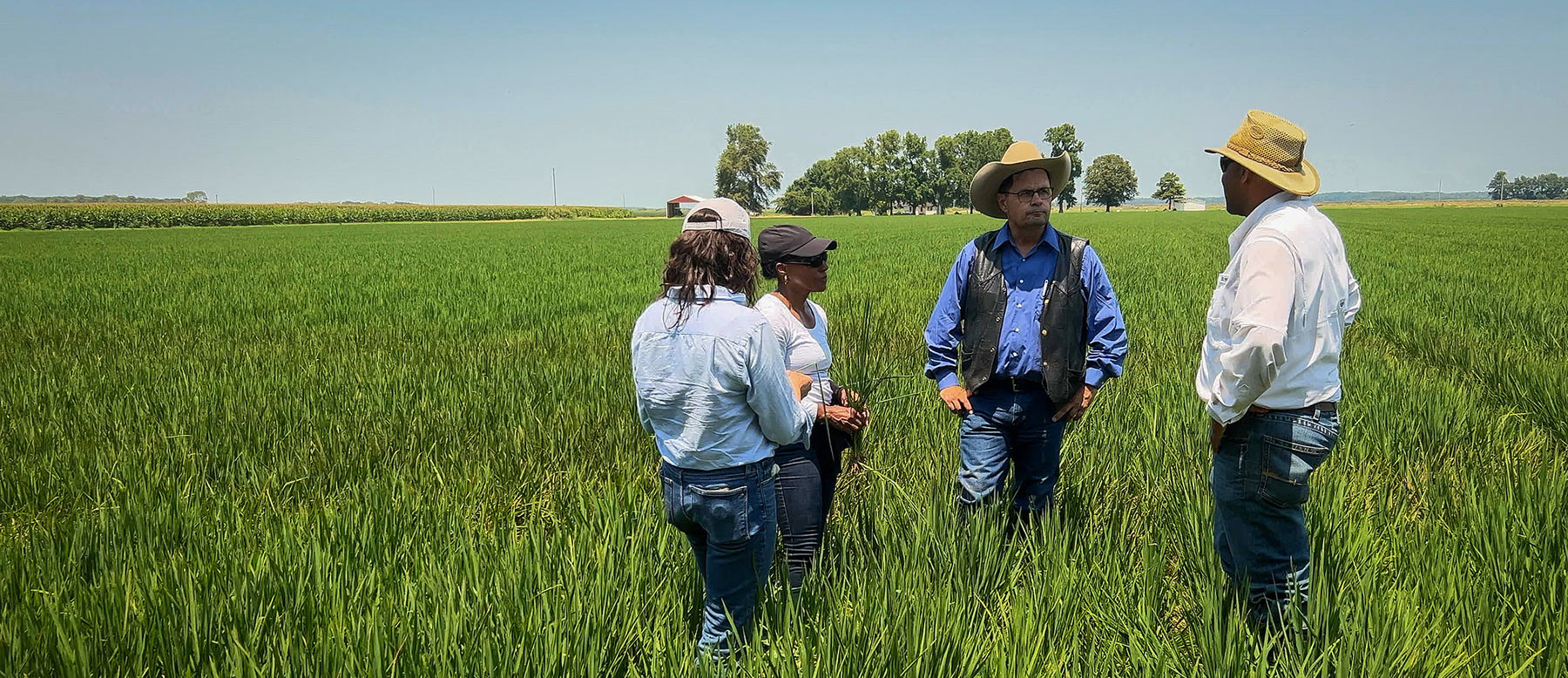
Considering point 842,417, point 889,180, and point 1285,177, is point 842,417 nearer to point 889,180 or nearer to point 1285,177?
point 1285,177

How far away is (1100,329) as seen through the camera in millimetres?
2785

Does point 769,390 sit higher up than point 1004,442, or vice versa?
point 769,390

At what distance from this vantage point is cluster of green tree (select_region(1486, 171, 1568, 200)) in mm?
143000

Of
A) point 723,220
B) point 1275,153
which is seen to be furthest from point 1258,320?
point 723,220

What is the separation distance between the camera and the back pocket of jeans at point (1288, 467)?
2.00 meters

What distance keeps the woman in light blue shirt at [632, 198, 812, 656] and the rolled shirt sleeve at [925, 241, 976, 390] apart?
1001 millimetres

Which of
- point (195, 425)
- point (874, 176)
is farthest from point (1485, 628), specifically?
point (874, 176)

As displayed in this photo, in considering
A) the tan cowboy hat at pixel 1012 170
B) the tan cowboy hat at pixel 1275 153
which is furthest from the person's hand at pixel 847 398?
the tan cowboy hat at pixel 1275 153

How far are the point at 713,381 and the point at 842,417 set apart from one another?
21.7 inches

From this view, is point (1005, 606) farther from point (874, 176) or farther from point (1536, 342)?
point (874, 176)

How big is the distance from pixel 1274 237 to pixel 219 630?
9.00 ft

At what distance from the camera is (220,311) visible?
9922 mm

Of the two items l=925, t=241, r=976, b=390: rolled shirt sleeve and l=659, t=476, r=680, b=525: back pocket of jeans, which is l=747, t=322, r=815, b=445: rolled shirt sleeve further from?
l=925, t=241, r=976, b=390: rolled shirt sleeve

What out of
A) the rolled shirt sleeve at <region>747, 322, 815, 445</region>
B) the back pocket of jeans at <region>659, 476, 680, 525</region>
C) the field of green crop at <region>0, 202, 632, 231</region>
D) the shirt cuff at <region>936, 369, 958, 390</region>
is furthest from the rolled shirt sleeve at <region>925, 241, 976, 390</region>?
the field of green crop at <region>0, 202, 632, 231</region>
